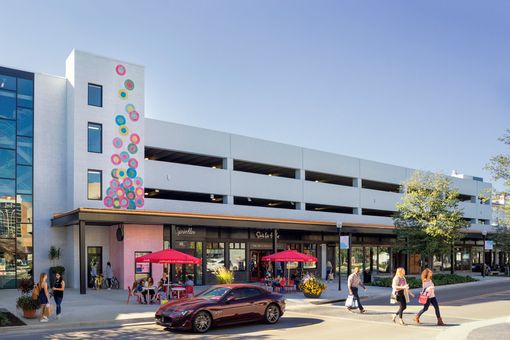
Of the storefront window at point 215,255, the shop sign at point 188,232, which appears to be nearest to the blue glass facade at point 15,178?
the shop sign at point 188,232

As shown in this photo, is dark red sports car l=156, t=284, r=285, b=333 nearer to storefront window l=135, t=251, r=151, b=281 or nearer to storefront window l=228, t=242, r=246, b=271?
storefront window l=135, t=251, r=151, b=281

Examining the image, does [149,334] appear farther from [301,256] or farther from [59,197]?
[59,197]

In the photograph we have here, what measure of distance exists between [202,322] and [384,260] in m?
A: 34.8

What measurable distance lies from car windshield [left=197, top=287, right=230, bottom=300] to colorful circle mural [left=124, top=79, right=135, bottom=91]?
63.4 feet

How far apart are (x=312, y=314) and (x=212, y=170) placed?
17.4 meters

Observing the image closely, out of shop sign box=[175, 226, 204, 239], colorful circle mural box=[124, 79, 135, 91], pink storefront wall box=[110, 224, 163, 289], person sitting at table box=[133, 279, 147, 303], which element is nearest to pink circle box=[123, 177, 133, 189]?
pink storefront wall box=[110, 224, 163, 289]

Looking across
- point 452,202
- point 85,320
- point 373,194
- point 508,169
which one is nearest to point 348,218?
point 373,194

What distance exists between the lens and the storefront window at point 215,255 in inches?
1359

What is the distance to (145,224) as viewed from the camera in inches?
1212

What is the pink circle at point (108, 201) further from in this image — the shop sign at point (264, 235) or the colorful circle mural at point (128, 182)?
the shop sign at point (264, 235)

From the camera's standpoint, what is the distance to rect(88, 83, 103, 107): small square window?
31797 millimetres

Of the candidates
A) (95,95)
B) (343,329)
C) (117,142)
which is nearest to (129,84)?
(95,95)

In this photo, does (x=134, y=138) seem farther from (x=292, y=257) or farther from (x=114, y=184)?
(x=292, y=257)

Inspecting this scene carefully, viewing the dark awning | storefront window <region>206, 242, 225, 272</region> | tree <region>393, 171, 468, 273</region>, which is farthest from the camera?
tree <region>393, 171, 468, 273</region>
